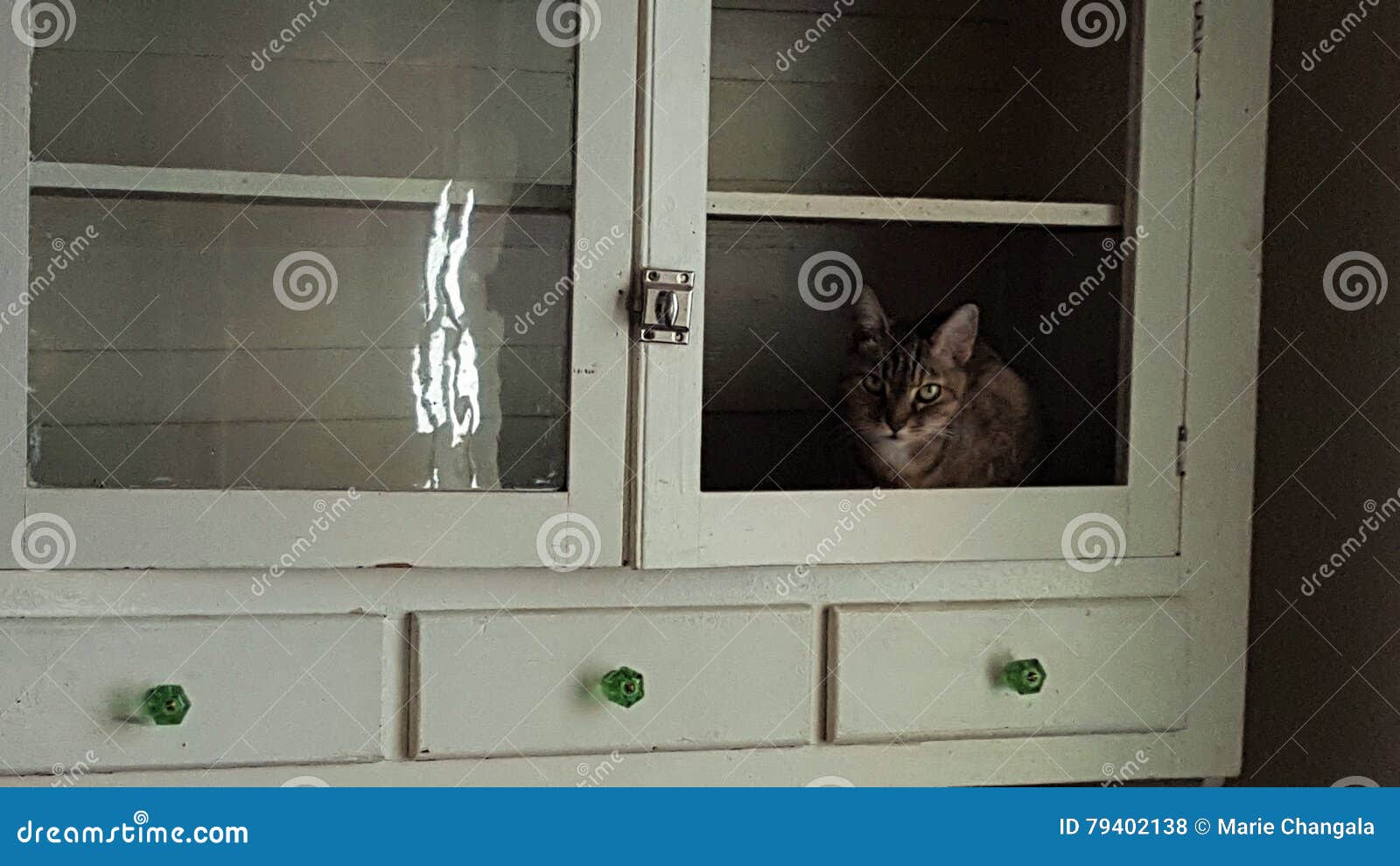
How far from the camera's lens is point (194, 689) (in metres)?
1.05

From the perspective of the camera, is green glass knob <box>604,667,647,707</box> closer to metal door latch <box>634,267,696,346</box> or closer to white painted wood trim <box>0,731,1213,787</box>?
white painted wood trim <box>0,731,1213,787</box>

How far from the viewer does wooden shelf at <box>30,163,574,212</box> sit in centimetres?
101

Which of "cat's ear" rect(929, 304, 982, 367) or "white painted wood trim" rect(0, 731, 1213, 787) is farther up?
"cat's ear" rect(929, 304, 982, 367)

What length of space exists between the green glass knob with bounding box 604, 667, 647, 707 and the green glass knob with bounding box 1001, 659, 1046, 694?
1.02 ft

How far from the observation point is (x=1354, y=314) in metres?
1.20

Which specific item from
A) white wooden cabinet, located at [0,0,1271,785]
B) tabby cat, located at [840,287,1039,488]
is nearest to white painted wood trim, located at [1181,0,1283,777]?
white wooden cabinet, located at [0,0,1271,785]

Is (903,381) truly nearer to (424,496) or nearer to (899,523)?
(899,523)

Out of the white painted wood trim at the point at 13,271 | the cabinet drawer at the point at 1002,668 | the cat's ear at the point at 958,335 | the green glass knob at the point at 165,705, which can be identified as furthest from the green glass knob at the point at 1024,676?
the white painted wood trim at the point at 13,271

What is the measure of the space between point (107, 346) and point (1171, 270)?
85cm

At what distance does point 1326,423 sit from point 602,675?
Answer: 68 cm

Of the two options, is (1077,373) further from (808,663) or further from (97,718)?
(97,718)

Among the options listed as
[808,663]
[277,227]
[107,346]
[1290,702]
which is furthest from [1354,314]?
[107,346]

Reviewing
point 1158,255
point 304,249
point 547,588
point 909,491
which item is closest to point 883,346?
point 909,491

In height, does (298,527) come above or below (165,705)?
above
